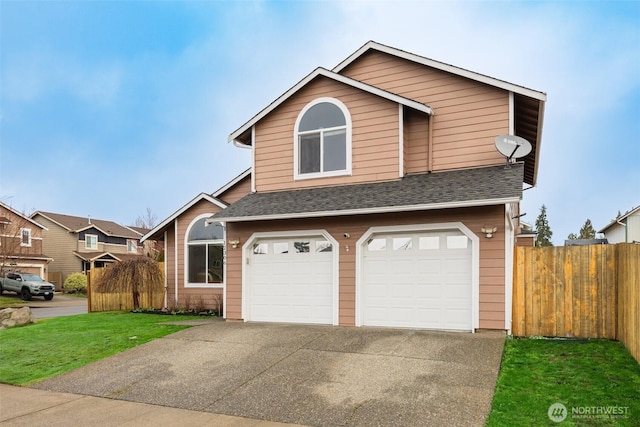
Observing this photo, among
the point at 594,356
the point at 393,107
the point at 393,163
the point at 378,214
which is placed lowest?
the point at 594,356

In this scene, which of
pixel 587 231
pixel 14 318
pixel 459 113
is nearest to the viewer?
pixel 459 113

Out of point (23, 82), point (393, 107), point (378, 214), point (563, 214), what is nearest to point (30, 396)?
point (378, 214)

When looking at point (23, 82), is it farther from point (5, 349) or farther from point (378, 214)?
point (378, 214)

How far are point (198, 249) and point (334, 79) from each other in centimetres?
751

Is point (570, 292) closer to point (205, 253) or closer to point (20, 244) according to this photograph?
point (205, 253)

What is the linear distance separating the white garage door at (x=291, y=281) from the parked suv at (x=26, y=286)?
22666 millimetres

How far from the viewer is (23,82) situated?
34.9m

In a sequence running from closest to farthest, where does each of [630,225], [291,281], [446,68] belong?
[446,68]
[291,281]
[630,225]

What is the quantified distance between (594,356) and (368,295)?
4.40 metres

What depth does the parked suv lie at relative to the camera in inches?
1082

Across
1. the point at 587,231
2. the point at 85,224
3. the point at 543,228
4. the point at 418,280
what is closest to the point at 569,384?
the point at 418,280

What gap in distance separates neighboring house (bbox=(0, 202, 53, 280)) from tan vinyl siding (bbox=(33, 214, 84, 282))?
3330 mm

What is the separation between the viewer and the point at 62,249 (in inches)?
1513

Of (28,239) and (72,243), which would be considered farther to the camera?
(72,243)
